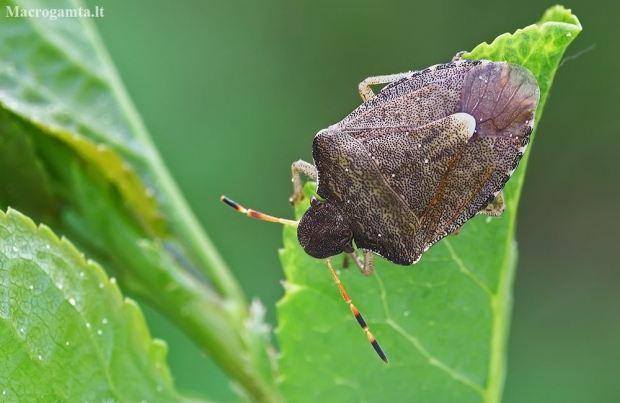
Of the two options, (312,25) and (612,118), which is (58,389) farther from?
(612,118)

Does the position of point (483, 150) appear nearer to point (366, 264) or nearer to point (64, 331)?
point (366, 264)

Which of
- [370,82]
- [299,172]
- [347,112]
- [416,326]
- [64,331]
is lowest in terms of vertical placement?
[347,112]

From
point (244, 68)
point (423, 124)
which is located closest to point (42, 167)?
point (423, 124)

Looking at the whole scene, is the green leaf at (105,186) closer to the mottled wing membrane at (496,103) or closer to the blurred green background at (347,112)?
the mottled wing membrane at (496,103)

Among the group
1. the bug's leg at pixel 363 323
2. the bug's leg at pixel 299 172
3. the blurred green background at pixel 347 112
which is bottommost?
the blurred green background at pixel 347 112

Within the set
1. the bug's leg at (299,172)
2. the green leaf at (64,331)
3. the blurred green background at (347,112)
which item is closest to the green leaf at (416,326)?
the green leaf at (64,331)

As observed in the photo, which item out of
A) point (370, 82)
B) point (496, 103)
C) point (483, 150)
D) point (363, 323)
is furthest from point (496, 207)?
point (370, 82)

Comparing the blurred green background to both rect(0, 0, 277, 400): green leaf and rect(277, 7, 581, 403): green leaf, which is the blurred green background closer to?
rect(0, 0, 277, 400): green leaf

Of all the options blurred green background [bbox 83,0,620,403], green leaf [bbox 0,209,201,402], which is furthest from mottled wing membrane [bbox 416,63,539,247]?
blurred green background [bbox 83,0,620,403]

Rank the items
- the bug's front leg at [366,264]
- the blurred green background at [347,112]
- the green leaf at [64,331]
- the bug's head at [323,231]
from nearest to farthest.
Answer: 1. the green leaf at [64,331]
2. the bug's front leg at [366,264]
3. the bug's head at [323,231]
4. the blurred green background at [347,112]
